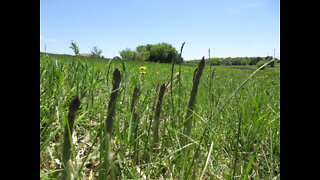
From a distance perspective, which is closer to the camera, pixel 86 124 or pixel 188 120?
pixel 188 120

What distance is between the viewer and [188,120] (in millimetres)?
776

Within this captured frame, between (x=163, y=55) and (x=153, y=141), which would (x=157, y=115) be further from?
(x=163, y=55)

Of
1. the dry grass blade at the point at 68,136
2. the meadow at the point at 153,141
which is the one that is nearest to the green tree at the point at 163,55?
the meadow at the point at 153,141

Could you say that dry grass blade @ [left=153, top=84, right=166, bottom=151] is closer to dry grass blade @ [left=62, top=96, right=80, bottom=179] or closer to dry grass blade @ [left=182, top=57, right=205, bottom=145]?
dry grass blade @ [left=182, top=57, right=205, bottom=145]

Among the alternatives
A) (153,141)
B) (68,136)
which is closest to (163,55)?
(153,141)

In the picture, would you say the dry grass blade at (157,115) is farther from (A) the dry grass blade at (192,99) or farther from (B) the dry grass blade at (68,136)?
(B) the dry grass blade at (68,136)

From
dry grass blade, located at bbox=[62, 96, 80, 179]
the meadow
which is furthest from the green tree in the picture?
dry grass blade, located at bbox=[62, 96, 80, 179]

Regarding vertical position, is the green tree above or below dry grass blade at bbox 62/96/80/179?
above
